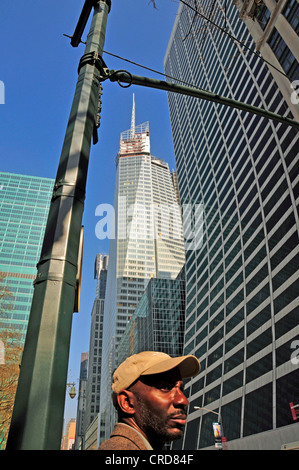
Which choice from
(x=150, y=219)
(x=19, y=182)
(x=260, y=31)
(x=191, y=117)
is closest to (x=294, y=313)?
(x=260, y=31)

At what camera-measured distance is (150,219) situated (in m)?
189

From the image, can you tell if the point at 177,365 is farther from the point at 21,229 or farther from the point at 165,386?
the point at 21,229

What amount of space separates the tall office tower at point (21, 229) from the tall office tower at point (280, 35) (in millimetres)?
79957

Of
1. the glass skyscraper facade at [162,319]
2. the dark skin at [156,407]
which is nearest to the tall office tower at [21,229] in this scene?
the glass skyscraper facade at [162,319]

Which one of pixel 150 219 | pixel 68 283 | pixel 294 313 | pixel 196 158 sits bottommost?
pixel 68 283

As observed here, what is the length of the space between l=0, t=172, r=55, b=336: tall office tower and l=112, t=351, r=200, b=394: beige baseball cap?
90542 millimetres

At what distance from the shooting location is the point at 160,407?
2.42m

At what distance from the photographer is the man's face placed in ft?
7.79

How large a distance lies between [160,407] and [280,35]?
95.6 ft

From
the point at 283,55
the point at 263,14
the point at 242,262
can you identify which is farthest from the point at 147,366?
the point at 242,262

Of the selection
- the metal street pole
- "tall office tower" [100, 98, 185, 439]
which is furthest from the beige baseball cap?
"tall office tower" [100, 98, 185, 439]

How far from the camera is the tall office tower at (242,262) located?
48.4 m
